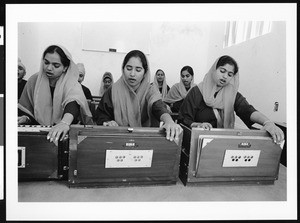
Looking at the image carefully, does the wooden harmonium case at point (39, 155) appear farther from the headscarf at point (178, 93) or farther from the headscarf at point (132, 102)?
the headscarf at point (178, 93)

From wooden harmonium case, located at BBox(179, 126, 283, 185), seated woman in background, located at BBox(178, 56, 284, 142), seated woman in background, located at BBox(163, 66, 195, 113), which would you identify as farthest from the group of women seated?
seated woman in background, located at BBox(163, 66, 195, 113)

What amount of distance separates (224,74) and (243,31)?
1.55 metres

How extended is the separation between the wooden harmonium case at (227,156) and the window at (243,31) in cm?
141

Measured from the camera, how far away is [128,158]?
A: 694 millimetres

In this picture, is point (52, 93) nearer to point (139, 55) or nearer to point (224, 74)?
point (139, 55)

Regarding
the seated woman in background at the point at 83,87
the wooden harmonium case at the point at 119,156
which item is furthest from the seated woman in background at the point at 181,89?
the wooden harmonium case at the point at 119,156

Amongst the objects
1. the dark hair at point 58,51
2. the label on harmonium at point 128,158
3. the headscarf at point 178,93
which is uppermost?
the dark hair at point 58,51

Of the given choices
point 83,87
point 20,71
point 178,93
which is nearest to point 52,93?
point 20,71

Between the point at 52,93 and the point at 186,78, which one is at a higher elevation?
the point at 186,78

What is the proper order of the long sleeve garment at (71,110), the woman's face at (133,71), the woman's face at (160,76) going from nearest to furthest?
the long sleeve garment at (71,110)
the woman's face at (133,71)
the woman's face at (160,76)

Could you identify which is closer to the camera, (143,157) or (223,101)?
(143,157)

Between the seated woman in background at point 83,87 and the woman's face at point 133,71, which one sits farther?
the seated woman in background at point 83,87

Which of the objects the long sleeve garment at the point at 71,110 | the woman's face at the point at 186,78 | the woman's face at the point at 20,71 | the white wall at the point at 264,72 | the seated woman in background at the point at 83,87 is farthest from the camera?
the woman's face at the point at 186,78

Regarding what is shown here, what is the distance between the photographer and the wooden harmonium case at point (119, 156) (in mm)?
671
